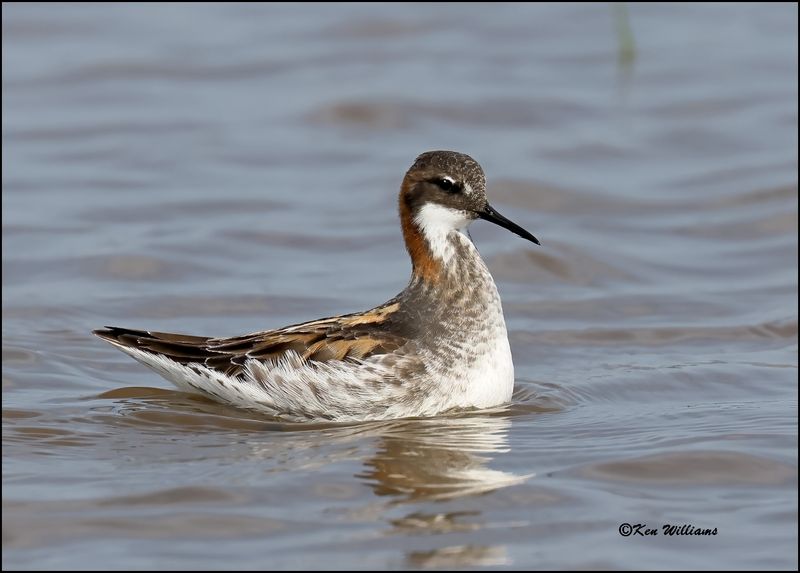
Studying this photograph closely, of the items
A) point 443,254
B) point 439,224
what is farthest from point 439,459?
point 439,224

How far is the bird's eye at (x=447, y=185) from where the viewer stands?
379 inches

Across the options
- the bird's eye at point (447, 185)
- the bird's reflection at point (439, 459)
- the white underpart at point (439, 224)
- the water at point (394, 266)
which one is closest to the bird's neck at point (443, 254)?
the white underpart at point (439, 224)

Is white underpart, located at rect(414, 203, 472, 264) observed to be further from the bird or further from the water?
the water

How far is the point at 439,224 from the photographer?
977cm

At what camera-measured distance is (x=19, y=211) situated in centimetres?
1390

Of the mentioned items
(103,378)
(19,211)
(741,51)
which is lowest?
(103,378)

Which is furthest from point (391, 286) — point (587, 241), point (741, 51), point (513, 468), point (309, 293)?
point (741, 51)

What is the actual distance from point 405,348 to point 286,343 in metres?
0.76

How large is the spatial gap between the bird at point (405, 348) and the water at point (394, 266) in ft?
0.61

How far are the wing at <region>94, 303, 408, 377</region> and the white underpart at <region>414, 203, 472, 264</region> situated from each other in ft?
1.49

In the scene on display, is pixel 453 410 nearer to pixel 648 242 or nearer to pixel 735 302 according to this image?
pixel 735 302

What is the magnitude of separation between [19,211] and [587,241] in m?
5.16

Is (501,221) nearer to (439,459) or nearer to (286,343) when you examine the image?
(286,343)

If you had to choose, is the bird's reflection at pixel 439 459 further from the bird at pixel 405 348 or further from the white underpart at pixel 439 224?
the white underpart at pixel 439 224
